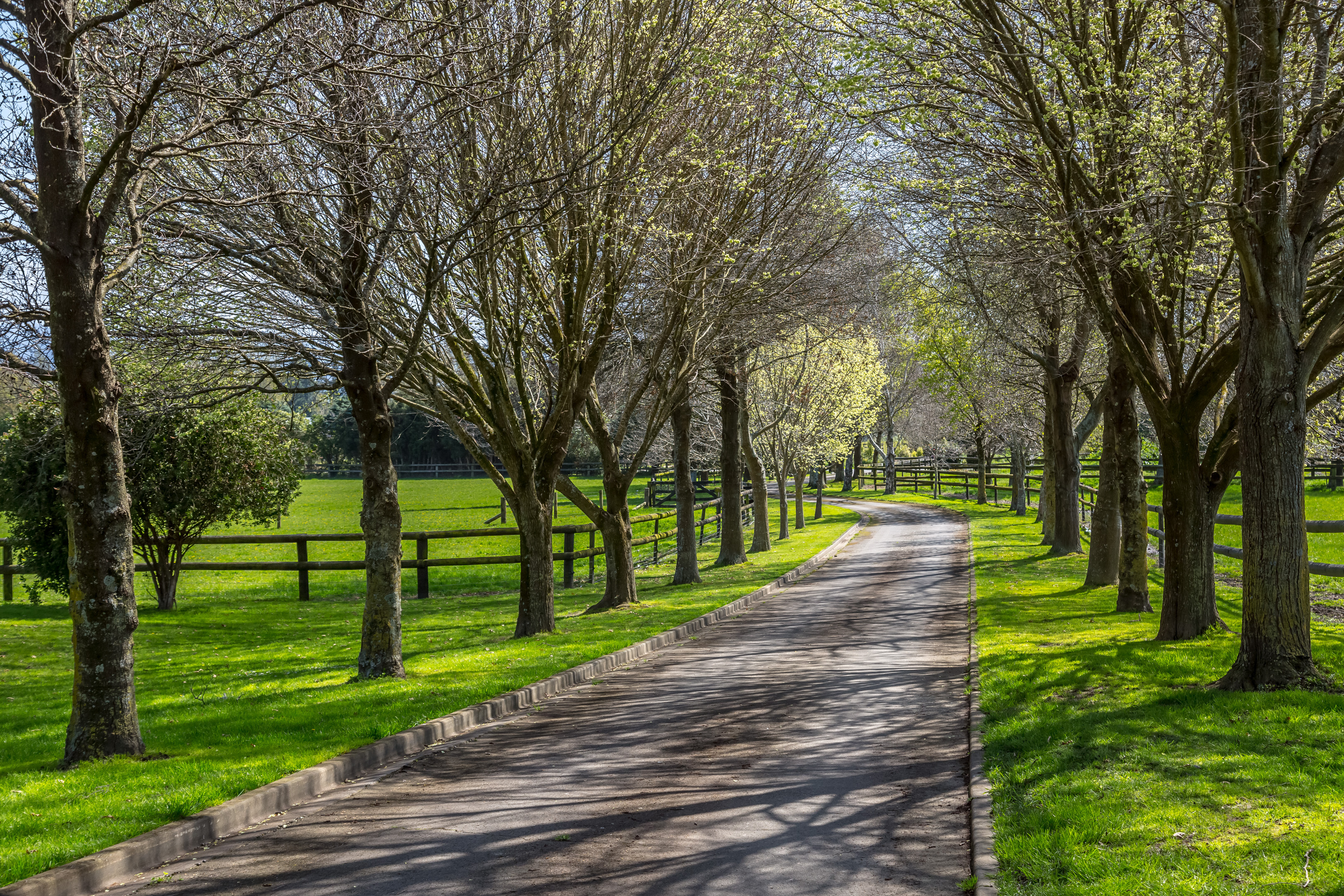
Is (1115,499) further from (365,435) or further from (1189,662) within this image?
(365,435)

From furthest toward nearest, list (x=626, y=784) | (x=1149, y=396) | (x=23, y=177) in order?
1. (x=1149, y=396)
2. (x=23, y=177)
3. (x=626, y=784)

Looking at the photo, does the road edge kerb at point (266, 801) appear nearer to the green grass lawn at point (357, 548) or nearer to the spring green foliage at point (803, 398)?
the green grass lawn at point (357, 548)

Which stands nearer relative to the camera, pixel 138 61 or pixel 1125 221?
pixel 138 61

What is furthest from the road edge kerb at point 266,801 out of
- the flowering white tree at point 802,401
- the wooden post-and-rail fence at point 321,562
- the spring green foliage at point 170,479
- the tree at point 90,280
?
the flowering white tree at point 802,401

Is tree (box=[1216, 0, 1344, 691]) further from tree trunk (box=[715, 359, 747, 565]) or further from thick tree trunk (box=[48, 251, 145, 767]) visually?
tree trunk (box=[715, 359, 747, 565])

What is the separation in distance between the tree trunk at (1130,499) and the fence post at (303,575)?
14563 millimetres

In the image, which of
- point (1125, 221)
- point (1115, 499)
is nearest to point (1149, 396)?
point (1125, 221)

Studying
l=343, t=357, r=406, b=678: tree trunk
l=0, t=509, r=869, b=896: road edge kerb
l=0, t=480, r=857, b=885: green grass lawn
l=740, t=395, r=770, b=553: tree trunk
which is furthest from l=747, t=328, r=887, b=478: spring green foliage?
l=0, t=509, r=869, b=896: road edge kerb

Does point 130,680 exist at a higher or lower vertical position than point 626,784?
higher

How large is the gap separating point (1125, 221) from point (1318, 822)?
6.48 m

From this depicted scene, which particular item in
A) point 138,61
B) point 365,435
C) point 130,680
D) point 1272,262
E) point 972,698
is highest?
point 138,61

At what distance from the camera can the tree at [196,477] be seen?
1783 centimetres

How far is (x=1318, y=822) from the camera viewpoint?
16.9ft

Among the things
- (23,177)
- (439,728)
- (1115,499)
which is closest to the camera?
(23,177)
